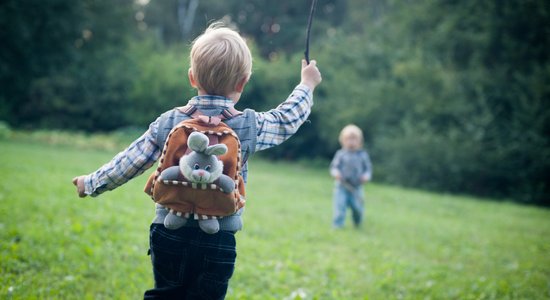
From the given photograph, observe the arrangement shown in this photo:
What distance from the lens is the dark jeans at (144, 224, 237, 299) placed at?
2.26 meters

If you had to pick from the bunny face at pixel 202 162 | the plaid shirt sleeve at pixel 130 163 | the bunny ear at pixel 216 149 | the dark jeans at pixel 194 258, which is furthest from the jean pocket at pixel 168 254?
the bunny ear at pixel 216 149

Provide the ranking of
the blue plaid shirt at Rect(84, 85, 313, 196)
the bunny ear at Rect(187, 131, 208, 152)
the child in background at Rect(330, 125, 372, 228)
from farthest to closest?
the child in background at Rect(330, 125, 372, 228)
the blue plaid shirt at Rect(84, 85, 313, 196)
the bunny ear at Rect(187, 131, 208, 152)

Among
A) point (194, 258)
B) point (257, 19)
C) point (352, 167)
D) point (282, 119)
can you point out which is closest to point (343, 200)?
point (352, 167)

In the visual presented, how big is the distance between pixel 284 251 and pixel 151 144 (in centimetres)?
385

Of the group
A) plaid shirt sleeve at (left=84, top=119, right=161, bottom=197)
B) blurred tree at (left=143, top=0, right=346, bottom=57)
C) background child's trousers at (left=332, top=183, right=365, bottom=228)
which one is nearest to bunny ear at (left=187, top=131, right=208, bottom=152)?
plaid shirt sleeve at (left=84, top=119, right=161, bottom=197)

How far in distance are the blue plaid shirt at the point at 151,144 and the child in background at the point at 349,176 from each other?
5521mm

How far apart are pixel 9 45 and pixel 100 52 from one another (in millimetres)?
5244

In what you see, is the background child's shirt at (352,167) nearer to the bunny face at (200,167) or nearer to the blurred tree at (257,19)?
the bunny face at (200,167)

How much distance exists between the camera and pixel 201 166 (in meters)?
2.04

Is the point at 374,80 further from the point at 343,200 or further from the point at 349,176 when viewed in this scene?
the point at 343,200

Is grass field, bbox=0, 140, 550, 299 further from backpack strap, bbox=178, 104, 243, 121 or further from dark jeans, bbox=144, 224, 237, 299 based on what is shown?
backpack strap, bbox=178, 104, 243, 121

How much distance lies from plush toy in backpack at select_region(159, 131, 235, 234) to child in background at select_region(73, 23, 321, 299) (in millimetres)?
281

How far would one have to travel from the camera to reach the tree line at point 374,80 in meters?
17.6

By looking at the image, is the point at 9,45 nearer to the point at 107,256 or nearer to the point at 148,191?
the point at 107,256
